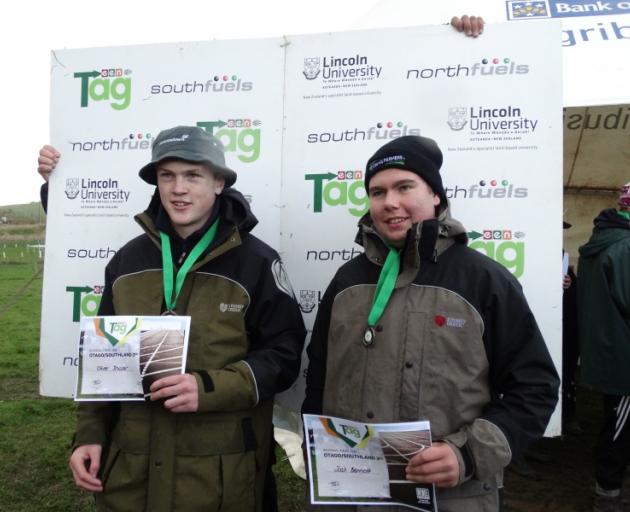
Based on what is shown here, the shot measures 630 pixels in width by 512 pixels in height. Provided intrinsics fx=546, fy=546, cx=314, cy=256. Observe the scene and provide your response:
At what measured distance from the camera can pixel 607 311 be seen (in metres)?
3.43

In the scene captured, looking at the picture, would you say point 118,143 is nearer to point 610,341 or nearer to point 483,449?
point 483,449

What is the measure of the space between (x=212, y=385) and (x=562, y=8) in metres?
3.78

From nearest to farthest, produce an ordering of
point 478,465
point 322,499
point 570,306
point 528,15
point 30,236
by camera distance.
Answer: point 478,465 < point 322,499 < point 528,15 < point 570,306 < point 30,236

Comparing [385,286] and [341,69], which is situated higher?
[341,69]

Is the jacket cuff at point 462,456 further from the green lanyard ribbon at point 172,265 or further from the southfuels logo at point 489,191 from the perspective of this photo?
the southfuels logo at point 489,191

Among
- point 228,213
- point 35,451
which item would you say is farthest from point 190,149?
point 35,451

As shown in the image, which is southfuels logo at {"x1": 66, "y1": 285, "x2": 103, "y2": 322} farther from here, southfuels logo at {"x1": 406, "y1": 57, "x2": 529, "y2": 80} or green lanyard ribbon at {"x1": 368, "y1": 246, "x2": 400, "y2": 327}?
southfuels logo at {"x1": 406, "y1": 57, "x2": 529, "y2": 80}

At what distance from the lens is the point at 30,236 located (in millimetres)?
35906

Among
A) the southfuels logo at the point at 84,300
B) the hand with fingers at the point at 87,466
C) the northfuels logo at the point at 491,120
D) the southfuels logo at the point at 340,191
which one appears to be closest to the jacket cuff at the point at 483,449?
the hand with fingers at the point at 87,466

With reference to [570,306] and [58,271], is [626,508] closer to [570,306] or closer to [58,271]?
[570,306]

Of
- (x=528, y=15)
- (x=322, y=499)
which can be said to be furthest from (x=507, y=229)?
(x=528, y=15)

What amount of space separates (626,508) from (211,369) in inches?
126

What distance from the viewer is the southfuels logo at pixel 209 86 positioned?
116 inches

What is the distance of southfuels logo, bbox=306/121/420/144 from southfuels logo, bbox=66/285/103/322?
1.48 metres
